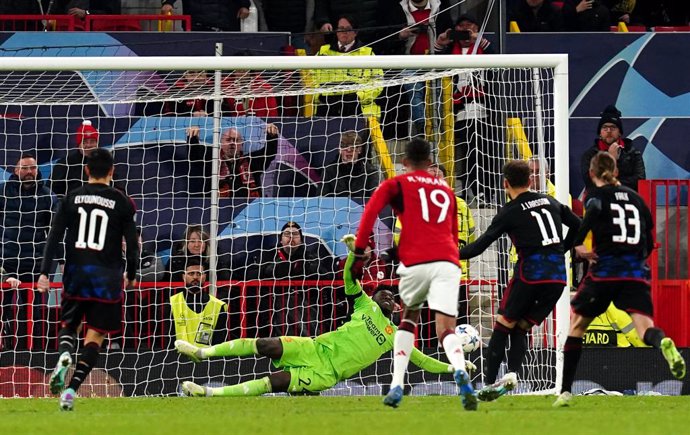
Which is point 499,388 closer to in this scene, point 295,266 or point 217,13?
point 295,266

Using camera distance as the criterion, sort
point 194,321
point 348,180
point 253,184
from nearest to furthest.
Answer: point 194,321, point 348,180, point 253,184

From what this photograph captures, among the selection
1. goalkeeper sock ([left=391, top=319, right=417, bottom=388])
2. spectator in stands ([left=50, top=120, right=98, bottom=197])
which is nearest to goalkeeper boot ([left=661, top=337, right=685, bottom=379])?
goalkeeper sock ([left=391, top=319, right=417, bottom=388])

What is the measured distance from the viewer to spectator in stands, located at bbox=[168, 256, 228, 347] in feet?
44.6

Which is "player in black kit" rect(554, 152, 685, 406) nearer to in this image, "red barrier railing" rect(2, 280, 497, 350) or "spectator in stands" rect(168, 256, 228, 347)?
"red barrier railing" rect(2, 280, 497, 350)

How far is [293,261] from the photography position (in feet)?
46.7

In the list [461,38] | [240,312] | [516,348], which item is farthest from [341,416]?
[461,38]

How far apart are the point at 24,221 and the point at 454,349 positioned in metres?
6.55

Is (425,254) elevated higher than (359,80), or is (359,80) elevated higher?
(359,80)

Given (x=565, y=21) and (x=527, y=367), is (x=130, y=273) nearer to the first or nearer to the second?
(x=527, y=367)

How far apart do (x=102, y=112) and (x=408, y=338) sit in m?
7.71

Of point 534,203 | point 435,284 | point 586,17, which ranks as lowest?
point 435,284

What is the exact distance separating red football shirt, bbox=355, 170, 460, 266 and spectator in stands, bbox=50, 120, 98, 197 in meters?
5.71

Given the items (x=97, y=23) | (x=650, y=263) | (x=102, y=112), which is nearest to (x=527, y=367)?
(x=650, y=263)

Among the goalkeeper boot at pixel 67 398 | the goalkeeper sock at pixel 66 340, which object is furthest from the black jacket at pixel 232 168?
the goalkeeper boot at pixel 67 398
